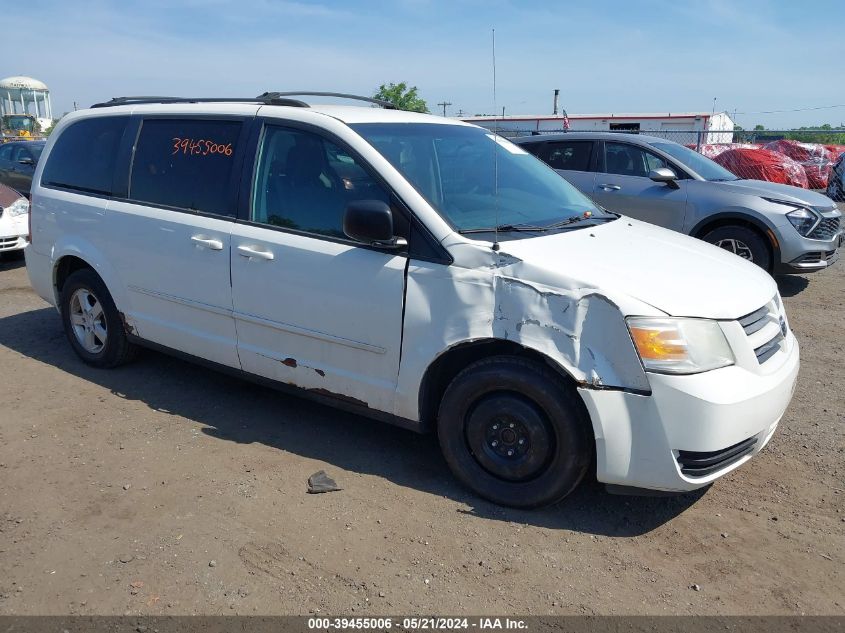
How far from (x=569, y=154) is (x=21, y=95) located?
7766 cm

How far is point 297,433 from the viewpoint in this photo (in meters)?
4.37

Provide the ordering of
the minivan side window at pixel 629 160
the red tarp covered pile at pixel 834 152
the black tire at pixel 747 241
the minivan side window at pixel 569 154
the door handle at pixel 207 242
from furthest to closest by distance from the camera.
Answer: the red tarp covered pile at pixel 834 152 < the minivan side window at pixel 569 154 < the minivan side window at pixel 629 160 < the black tire at pixel 747 241 < the door handle at pixel 207 242

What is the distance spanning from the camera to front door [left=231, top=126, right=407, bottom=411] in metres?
3.68

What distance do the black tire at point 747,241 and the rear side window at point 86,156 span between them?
6326 mm

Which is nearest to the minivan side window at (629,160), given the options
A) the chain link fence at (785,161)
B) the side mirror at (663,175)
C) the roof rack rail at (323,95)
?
the side mirror at (663,175)

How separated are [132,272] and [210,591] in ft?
8.46

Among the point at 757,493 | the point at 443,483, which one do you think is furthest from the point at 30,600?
the point at 757,493

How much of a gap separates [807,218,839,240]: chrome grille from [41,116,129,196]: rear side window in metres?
7.09

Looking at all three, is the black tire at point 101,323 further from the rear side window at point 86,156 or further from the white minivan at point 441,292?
the rear side window at point 86,156

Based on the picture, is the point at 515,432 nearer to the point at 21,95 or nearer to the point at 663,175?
the point at 663,175

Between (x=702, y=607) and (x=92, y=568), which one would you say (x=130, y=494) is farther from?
(x=702, y=607)

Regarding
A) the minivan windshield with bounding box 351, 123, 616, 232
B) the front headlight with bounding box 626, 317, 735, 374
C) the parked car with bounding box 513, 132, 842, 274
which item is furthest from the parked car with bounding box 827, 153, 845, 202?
A: the front headlight with bounding box 626, 317, 735, 374

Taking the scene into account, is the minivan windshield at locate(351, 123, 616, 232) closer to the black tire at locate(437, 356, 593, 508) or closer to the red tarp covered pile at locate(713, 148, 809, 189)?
the black tire at locate(437, 356, 593, 508)

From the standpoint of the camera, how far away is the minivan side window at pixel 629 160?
28.6 ft
